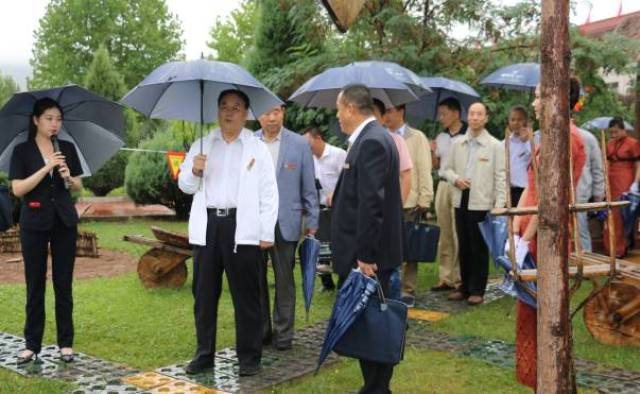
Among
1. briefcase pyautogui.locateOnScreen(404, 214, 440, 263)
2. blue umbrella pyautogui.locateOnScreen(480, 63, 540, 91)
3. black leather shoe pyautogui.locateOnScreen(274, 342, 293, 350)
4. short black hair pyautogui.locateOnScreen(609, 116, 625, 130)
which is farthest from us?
short black hair pyautogui.locateOnScreen(609, 116, 625, 130)

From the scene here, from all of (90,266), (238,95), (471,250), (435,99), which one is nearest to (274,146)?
(238,95)

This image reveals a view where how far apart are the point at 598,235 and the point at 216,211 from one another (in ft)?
27.3

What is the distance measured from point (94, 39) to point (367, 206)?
157ft

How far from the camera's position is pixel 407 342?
6.52 m

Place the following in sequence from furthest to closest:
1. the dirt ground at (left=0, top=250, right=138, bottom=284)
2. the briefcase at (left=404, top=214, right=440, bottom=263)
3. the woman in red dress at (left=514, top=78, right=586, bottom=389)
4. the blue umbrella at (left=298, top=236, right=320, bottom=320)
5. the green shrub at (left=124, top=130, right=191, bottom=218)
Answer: the green shrub at (left=124, top=130, right=191, bottom=218), the dirt ground at (left=0, top=250, right=138, bottom=284), the briefcase at (left=404, top=214, right=440, bottom=263), the blue umbrella at (left=298, top=236, right=320, bottom=320), the woman in red dress at (left=514, top=78, right=586, bottom=389)

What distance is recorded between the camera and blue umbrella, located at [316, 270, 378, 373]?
4527mm

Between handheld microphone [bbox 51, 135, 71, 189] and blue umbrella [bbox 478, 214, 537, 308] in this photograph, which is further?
handheld microphone [bbox 51, 135, 71, 189]

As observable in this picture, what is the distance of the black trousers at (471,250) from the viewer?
796 centimetres

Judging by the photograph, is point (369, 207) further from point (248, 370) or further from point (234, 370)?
point (234, 370)

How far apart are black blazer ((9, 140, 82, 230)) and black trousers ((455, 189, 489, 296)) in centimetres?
401

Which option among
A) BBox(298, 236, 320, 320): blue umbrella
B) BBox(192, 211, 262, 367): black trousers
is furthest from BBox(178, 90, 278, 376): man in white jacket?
BBox(298, 236, 320, 320): blue umbrella

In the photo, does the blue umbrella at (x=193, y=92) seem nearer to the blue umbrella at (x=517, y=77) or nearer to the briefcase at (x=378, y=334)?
the briefcase at (x=378, y=334)

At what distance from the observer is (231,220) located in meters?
5.42

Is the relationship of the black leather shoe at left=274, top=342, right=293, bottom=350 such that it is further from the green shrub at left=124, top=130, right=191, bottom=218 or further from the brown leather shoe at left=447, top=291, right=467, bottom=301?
the green shrub at left=124, top=130, right=191, bottom=218
